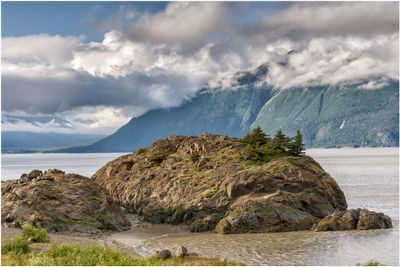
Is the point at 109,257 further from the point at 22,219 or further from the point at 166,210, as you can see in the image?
the point at 166,210

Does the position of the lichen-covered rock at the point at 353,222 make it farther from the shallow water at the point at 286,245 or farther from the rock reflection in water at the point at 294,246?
the rock reflection in water at the point at 294,246

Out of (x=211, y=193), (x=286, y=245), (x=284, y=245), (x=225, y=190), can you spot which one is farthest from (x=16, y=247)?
(x=225, y=190)

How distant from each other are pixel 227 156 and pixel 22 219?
1123 inches

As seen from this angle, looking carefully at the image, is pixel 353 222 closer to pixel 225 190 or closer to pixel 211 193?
pixel 225 190

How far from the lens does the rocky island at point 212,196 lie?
2329 inches

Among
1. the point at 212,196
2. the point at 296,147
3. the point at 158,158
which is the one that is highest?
the point at 296,147

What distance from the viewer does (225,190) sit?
65.1 m

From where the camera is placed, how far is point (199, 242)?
53.9 m

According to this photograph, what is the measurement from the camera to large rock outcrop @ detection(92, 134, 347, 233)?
60.1 m

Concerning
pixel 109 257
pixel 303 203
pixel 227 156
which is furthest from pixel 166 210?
pixel 109 257

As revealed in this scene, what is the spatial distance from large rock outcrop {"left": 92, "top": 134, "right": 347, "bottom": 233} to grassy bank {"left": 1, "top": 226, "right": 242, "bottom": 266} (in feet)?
62.9

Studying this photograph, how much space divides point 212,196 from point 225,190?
5.57 feet

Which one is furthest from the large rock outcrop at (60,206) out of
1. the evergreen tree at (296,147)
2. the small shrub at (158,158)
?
the evergreen tree at (296,147)

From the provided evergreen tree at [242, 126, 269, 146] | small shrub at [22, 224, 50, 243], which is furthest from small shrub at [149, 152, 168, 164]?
small shrub at [22, 224, 50, 243]
